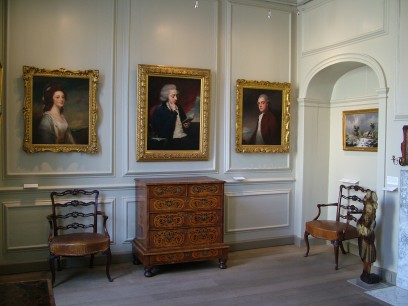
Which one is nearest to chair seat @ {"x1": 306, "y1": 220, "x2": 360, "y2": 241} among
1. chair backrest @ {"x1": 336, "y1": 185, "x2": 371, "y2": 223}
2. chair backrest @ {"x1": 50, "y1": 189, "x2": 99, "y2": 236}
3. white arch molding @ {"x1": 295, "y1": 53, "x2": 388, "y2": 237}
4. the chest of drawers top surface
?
chair backrest @ {"x1": 336, "y1": 185, "x2": 371, "y2": 223}

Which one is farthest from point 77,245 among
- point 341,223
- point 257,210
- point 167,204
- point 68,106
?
point 341,223

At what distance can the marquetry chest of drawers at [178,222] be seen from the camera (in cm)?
507

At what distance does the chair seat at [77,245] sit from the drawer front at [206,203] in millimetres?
1164

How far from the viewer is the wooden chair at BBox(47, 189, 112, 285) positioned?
4.84 m

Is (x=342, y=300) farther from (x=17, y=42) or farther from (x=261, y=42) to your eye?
(x=17, y=42)

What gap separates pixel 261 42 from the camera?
6.33 metres

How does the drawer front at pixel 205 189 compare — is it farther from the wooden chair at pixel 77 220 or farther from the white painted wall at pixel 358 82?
the white painted wall at pixel 358 82

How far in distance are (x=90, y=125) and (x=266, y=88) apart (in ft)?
9.12

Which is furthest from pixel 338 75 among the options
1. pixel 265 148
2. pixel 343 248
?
pixel 343 248

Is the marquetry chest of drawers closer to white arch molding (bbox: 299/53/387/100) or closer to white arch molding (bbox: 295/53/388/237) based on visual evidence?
white arch molding (bbox: 295/53/388/237)

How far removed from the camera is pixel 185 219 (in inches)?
205

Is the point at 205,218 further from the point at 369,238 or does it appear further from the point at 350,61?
the point at 350,61

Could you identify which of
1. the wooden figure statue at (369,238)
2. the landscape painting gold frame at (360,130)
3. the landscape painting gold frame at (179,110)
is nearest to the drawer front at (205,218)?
the landscape painting gold frame at (179,110)

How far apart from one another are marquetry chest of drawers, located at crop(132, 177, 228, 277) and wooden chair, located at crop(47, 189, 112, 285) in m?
0.50
